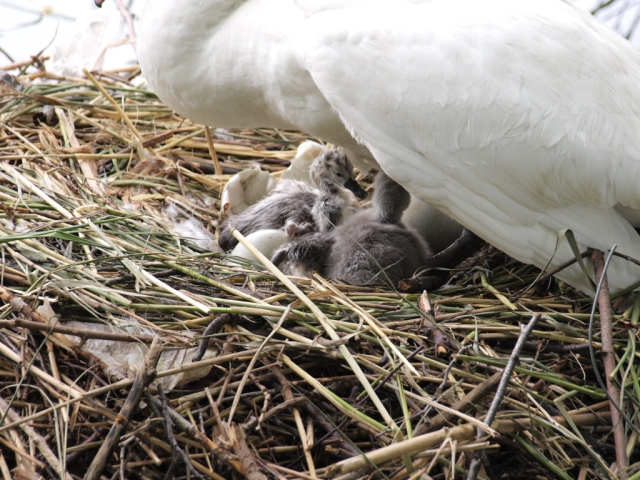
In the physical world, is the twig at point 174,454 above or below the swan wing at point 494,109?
below

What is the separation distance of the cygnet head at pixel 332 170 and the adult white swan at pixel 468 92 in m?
0.48

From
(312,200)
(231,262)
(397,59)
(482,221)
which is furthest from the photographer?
(312,200)

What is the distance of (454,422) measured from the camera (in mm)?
1435

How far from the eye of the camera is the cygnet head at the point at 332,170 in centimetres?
246

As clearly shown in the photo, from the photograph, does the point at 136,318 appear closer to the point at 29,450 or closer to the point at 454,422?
the point at 29,450

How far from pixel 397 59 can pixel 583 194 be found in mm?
563

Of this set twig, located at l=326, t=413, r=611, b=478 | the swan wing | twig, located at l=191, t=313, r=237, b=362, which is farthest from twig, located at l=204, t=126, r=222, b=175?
twig, located at l=326, t=413, r=611, b=478

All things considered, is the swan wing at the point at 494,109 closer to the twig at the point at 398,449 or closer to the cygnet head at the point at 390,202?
the cygnet head at the point at 390,202

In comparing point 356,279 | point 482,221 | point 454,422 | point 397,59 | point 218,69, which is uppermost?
point 397,59

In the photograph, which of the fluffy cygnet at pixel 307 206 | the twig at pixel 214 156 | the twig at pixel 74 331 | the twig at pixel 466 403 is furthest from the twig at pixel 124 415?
the twig at pixel 214 156

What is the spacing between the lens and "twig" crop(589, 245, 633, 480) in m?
1.42

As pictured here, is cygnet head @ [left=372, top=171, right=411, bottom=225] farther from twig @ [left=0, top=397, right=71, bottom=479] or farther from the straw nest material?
twig @ [left=0, top=397, right=71, bottom=479]

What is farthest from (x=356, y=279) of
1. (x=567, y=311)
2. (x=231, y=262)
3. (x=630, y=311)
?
(x=630, y=311)

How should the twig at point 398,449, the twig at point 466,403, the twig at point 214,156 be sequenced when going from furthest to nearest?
the twig at point 214,156 < the twig at point 466,403 < the twig at point 398,449
